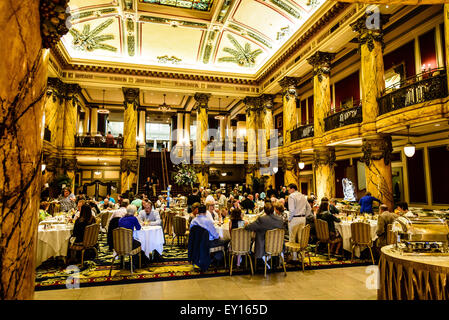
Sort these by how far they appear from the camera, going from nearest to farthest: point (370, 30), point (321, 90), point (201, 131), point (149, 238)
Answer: point (149, 238) → point (370, 30) → point (321, 90) → point (201, 131)

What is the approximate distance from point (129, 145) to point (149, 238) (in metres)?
11.8

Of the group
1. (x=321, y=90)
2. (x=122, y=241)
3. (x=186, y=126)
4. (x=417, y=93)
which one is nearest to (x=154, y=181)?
(x=186, y=126)

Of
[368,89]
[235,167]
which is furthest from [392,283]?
[235,167]

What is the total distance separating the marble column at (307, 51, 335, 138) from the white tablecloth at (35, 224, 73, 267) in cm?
987

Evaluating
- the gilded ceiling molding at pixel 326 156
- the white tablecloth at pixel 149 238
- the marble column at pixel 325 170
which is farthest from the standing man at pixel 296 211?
the gilded ceiling molding at pixel 326 156

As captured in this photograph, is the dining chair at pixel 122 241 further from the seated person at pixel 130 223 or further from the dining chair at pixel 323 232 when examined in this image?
the dining chair at pixel 323 232

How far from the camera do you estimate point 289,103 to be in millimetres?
14484

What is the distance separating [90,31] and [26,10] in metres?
14.9

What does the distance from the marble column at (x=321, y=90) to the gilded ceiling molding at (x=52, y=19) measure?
35.1 feet

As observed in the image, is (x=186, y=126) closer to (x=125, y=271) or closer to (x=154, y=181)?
(x=154, y=181)

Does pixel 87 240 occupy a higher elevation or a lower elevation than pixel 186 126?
lower

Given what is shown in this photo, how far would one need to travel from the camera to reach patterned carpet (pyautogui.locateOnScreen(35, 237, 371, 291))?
14.5ft

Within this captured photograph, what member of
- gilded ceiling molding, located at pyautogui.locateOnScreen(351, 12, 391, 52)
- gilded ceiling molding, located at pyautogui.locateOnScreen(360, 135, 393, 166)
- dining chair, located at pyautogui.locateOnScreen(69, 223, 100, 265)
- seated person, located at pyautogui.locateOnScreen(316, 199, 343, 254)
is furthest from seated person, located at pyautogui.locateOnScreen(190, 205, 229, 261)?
gilded ceiling molding, located at pyautogui.locateOnScreen(351, 12, 391, 52)

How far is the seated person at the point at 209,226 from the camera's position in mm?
4891
